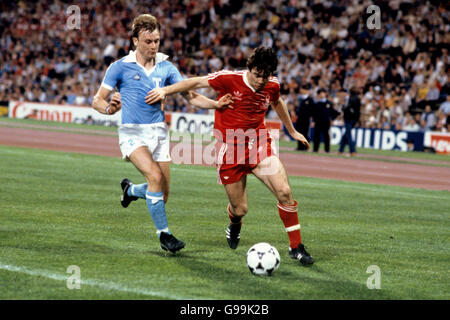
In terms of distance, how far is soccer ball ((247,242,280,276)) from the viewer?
284 inches

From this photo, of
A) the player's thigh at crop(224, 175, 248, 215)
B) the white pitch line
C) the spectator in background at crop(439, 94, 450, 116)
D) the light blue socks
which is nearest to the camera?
the white pitch line

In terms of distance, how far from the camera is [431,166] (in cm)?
2342

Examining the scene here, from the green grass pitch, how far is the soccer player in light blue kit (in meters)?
0.88

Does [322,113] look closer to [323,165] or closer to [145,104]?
[323,165]

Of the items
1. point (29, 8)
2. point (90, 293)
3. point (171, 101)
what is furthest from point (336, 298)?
point (29, 8)

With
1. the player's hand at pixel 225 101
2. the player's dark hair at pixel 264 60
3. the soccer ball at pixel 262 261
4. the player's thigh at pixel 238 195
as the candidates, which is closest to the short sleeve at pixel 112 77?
the player's hand at pixel 225 101

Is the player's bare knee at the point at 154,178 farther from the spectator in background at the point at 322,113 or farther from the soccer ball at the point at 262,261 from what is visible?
the spectator in background at the point at 322,113

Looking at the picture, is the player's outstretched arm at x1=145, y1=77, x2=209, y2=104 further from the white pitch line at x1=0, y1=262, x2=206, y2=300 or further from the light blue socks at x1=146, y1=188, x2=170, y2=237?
the white pitch line at x1=0, y1=262, x2=206, y2=300

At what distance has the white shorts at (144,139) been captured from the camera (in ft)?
27.7

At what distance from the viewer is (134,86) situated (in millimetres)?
8547

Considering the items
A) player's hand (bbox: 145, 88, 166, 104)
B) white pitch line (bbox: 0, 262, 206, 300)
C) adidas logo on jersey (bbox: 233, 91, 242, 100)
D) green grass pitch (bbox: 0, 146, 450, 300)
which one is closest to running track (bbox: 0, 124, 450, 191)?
green grass pitch (bbox: 0, 146, 450, 300)

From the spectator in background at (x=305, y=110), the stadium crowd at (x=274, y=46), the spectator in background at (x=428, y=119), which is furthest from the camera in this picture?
the stadium crowd at (x=274, y=46)

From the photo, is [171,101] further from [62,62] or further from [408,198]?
[408,198]

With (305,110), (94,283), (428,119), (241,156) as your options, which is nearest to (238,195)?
(241,156)
